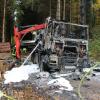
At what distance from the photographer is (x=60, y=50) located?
13.2 m

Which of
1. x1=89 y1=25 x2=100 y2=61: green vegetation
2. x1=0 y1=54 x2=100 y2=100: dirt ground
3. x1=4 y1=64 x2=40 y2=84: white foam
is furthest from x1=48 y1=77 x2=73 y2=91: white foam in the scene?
x1=89 y1=25 x2=100 y2=61: green vegetation

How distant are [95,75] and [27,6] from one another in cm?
1288

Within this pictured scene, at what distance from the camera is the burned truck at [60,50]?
42.8 ft

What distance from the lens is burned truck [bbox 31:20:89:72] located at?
1305 cm

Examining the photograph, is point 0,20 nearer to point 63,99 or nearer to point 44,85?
point 44,85

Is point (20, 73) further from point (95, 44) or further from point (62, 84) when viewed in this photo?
point (95, 44)

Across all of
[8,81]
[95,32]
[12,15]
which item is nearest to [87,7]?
[95,32]

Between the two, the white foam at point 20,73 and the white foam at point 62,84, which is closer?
the white foam at point 62,84

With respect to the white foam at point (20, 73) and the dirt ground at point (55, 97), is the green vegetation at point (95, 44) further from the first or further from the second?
the dirt ground at point (55, 97)

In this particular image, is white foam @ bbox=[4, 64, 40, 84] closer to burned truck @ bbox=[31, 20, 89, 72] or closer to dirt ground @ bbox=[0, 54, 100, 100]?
burned truck @ bbox=[31, 20, 89, 72]

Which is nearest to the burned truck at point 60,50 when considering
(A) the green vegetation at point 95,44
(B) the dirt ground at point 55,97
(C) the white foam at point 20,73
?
(C) the white foam at point 20,73

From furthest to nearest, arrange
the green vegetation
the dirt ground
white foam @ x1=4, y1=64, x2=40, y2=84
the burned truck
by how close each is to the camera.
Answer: the green vegetation → the burned truck → white foam @ x1=4, y1=64, x2=40, y2=84 → the dirt ground

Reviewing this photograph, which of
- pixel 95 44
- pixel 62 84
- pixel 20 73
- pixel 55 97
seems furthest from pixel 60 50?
pixel 95 44

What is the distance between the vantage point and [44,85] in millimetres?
10547
